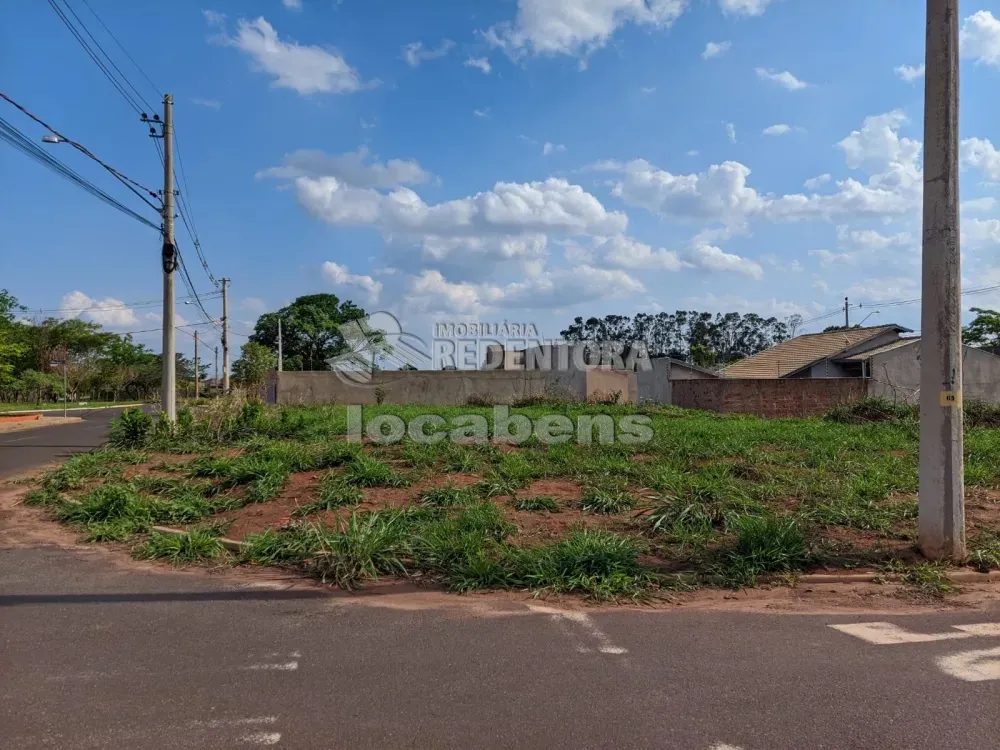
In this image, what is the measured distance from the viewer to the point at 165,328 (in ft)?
49.4

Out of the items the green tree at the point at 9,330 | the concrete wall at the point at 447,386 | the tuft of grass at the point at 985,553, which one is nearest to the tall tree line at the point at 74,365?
the green tree at the point at 9,330

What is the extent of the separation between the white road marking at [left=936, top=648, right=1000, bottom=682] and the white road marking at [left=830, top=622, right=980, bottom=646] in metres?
0.28

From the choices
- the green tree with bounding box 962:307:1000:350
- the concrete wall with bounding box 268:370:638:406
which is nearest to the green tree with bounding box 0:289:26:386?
the concrete wall with bounding box 268:370:638:406

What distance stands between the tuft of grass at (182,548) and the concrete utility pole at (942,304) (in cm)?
718

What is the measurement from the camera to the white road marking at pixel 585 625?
13.5ft

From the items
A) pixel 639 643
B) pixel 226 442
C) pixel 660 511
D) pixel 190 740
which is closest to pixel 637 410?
pixel 226 442

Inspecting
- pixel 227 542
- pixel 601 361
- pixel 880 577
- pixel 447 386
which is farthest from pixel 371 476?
pixel 601 361

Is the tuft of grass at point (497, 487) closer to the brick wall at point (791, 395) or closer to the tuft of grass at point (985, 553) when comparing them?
the tuft of grass at point (985, 553)

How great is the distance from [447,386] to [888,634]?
25072mm

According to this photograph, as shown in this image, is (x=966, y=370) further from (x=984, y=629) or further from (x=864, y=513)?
(x=984, y=629)

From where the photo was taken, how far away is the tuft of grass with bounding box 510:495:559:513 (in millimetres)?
7871

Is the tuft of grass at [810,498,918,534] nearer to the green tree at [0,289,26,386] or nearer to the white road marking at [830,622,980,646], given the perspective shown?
the white road marking at [830,622,980,646]

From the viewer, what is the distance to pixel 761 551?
6004mm

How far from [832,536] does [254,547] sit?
6201mm
